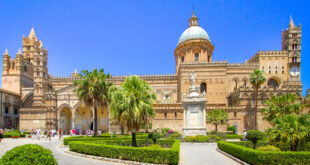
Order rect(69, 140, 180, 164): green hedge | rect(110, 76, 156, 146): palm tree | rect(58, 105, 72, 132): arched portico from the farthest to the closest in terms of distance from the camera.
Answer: rect(58, 105, 72, 132): arched portico, rect(110, 76, 156, 146): palm tree, rect(69, 140, 180, 164): green hedge

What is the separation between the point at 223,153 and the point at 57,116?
37.2 m

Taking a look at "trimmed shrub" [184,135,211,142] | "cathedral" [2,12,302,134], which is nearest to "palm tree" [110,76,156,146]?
"trimmed shrub" [184,135,211,142]

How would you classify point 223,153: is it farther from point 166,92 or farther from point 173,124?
point 166,92

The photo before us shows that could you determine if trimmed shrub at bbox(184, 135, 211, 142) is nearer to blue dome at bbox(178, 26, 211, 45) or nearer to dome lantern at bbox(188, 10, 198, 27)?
blue dome at bbox(178, 26, 211, 45)

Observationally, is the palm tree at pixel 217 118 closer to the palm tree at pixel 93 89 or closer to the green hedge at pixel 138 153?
the palm tree at pixel 93 89

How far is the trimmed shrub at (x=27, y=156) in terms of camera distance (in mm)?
7562

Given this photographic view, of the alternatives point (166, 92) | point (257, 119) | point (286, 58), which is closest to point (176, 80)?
point (166, 92)

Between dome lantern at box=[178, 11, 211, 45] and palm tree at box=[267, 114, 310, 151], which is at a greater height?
dome lantern at box=[178, 11, 211, 45]

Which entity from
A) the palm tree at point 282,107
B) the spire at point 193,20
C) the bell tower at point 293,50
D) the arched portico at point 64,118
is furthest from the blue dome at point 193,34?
the arched portico at point 64,118

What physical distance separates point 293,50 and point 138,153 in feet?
158

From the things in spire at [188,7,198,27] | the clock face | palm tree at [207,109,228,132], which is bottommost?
palm tree at [207,109,228,132]

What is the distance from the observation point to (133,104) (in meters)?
16.6

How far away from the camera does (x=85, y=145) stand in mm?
15523

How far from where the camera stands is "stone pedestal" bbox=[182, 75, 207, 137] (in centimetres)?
2467
